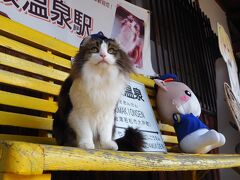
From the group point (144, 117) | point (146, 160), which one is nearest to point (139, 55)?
point (144, 117)

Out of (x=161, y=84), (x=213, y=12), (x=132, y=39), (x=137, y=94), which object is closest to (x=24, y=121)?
(x=137, y=94)

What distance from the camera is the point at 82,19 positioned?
1.14 m

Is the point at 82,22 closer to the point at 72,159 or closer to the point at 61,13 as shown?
the point at 61,13

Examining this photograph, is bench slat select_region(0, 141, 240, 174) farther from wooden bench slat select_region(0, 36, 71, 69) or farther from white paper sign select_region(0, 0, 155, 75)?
white paper sign select_region(0, 0, 155, 75)

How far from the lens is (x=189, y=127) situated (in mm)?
1017

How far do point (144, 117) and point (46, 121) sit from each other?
0.39m

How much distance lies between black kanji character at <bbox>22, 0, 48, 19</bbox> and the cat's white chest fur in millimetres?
390

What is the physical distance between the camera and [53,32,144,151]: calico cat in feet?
2.13

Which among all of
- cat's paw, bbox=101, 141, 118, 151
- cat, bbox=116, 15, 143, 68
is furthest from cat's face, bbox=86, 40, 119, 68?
cat, bbox=116, 15, 143, 68

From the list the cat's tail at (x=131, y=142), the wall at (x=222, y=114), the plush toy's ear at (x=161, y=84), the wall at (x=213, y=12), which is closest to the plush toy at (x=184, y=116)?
the plush toy's ear at (x=161, y=84)

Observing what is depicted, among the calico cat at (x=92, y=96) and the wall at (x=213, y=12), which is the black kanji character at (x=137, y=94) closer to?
the calico cat at (x=92, y=96)

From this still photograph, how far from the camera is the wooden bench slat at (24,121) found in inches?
29.1

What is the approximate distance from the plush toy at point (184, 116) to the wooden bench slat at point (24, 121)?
442mm

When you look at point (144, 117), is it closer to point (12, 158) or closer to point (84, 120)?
point (84, 120)
